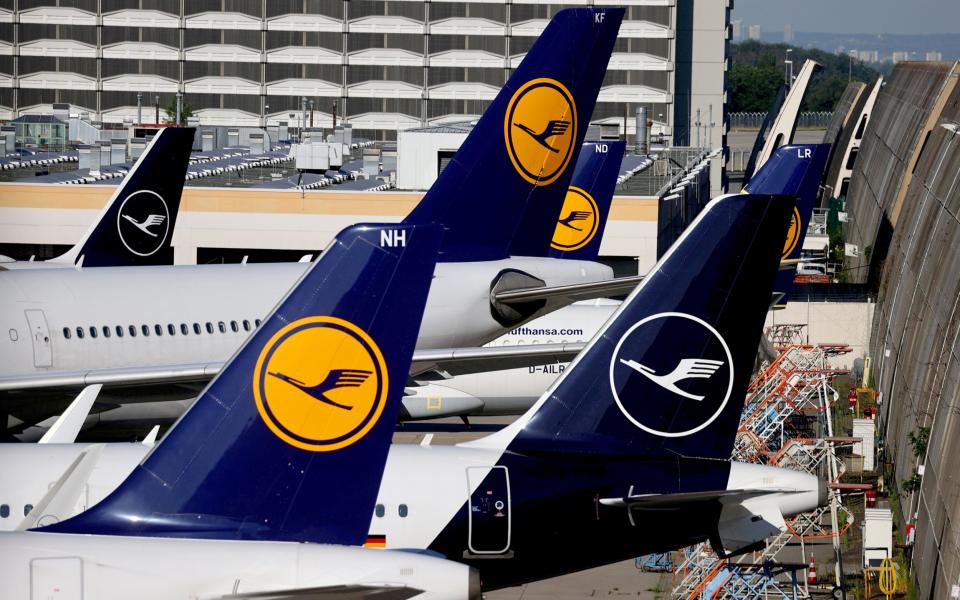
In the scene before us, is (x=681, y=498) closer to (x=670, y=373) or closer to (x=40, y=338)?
(x=670, y=373)

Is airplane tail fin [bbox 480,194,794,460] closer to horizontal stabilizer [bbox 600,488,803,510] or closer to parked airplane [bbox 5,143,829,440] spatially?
horizontal stabilizer [bbox 600,488,803,510]

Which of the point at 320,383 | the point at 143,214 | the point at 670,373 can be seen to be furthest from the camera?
the point at 143,214

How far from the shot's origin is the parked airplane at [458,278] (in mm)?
26891

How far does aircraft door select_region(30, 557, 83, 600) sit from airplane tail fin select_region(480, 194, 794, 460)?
6.06m

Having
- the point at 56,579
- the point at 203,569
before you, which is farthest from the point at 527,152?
the point at 56,579

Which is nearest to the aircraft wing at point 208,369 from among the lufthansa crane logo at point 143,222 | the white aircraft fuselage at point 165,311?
the white aircraft fuselage at point 165,311

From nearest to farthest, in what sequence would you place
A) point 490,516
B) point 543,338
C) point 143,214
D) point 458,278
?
point 490,516 < point 458,278 < point 143,214 < point 543,338

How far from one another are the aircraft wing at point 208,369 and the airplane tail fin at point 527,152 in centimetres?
265

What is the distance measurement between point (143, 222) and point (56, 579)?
26.6 m

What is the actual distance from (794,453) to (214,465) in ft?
90.2

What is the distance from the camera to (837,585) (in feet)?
91.0

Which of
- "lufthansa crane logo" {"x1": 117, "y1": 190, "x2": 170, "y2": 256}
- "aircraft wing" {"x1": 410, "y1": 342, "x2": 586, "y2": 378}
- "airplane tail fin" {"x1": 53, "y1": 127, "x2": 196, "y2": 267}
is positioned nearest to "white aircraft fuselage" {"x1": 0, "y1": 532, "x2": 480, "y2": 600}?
"aircraft wing" {"x1": 410, "y1": 342, "x2": 586, "y2": 378}

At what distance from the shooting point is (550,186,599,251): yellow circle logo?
40.3 metres

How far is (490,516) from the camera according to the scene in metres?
15.9
